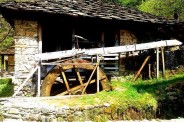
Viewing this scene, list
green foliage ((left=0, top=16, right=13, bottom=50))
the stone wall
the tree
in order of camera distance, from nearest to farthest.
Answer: the stone wall, green foliage ((left=0, top=16, right=13, bottom=50)), the tree

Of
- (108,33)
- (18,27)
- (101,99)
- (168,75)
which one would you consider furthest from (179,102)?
(18,27)

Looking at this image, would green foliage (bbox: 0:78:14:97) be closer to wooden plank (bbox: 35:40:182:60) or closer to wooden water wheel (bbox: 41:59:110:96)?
wooden water wheel (bbox: 41:59:110:96)

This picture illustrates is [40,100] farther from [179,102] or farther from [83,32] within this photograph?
[83,32]

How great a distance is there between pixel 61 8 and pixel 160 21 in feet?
15.1

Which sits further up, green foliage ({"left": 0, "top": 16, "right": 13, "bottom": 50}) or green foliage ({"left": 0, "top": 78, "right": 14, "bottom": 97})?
green foliage ({"left": 0, "top": 16, "right": 13, "bottom": 50})

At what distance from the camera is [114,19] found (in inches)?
464

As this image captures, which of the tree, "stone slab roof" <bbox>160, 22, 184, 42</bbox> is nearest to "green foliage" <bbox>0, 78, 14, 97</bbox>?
"stone slab roof" <bbox>160, 22, 184, 42</bbox>

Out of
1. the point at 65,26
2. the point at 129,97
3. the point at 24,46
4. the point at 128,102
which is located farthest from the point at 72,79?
the point at 128,102

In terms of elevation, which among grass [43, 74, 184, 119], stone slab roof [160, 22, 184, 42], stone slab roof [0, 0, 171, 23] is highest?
stone slab roof [0, 0, 171, 23]

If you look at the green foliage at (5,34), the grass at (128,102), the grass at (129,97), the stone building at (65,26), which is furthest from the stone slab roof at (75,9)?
the green foliage at (5,34)

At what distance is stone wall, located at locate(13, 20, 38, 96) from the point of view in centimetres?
1078

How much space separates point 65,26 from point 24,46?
217cm

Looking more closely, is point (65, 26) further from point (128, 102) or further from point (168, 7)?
point (168, 7)

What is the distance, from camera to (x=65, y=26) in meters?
12.2
